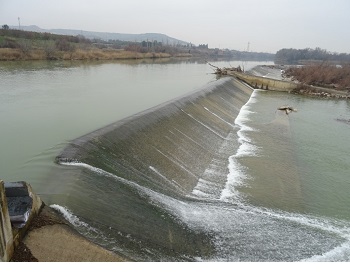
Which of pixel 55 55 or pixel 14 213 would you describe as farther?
pixel 55 55

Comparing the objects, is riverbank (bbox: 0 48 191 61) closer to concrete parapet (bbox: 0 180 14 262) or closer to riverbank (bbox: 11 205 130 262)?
riverbank (bbox: 11 205 130 262)

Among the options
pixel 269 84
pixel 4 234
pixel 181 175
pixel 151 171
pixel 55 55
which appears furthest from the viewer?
pixel 55 55

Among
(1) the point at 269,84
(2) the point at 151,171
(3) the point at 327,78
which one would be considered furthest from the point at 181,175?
(3) the point at 327,78

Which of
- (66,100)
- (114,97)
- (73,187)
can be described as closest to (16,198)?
(73,187)

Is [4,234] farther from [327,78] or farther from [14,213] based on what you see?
[327,78]

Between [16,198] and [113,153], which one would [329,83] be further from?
[16,198]

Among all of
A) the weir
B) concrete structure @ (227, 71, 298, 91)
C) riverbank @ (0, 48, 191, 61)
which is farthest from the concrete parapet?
concrete structure @ (227, 71, 298, 91)
